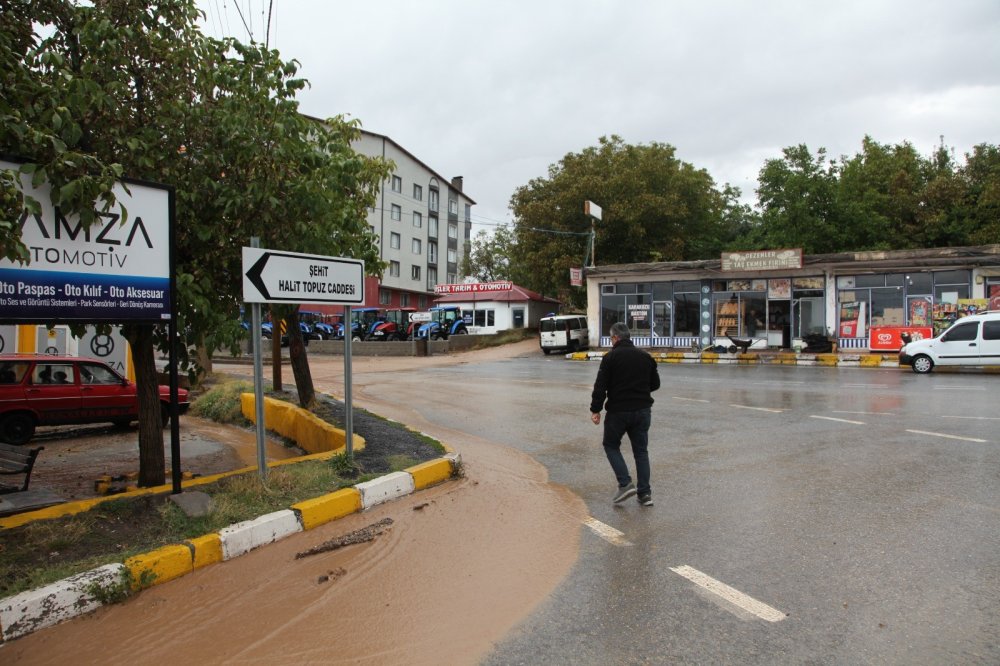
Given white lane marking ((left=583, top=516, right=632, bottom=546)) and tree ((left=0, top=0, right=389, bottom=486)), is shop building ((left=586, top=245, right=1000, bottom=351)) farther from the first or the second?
tree ((left=0, top=0, right=389, bottom=486))

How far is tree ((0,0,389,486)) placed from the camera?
208 inches

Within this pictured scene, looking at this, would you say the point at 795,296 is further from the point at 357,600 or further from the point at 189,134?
the point at 357,600

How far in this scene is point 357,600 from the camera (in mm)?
3875

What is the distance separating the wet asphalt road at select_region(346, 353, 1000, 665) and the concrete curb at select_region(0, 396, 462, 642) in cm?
212

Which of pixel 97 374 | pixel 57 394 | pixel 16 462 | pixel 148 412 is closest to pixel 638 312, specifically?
Answer: pixel 97 374

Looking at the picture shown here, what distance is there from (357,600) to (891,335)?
24820 millimetres

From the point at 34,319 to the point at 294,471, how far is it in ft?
8.46

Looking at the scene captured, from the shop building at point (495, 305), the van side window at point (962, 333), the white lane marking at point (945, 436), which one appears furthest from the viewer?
the shop building at point (495, 305)

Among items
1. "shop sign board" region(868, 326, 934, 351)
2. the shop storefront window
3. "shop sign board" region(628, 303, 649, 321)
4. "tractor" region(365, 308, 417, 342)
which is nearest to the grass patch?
"shop sign board" region(868, 326, 934, 351)

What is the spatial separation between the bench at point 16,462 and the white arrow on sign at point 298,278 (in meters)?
2.63

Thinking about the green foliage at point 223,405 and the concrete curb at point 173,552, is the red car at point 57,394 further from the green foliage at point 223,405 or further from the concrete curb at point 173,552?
the concrete curb at point 173,552

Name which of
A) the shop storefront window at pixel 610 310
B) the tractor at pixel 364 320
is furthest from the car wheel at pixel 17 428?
the tractor at pixel 364 320

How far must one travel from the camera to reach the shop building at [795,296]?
76.6 ft

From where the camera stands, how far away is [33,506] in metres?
5.33
